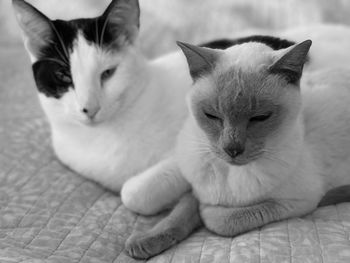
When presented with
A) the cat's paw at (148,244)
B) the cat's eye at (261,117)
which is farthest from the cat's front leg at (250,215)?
the cat's eye at (261,117)

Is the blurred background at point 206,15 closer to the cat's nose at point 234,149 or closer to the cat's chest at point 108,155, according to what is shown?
the cat's chest at point 108,155

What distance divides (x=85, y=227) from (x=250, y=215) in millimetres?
429

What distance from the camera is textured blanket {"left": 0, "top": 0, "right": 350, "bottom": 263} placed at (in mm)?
1096

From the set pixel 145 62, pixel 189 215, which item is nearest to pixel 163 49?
pixel 145 62

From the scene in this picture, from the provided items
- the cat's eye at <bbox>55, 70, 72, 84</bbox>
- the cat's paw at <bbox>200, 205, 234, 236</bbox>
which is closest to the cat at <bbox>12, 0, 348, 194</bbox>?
the cat's eye at <bbox>55, 70, 72, 84</bbox>

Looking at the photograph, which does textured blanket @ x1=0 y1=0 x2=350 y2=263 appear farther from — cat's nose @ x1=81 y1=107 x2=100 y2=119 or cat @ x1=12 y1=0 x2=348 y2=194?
cat's nose @ x1=81 y1=107 x2=100 y2=119

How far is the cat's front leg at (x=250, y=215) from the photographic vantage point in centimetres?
120

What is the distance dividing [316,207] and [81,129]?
73 cm

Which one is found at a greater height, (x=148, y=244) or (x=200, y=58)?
(x=200, y=58)

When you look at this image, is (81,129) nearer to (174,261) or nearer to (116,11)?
(116,11)

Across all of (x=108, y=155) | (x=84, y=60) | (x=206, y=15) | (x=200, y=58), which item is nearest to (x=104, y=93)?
(x=84, y=60)

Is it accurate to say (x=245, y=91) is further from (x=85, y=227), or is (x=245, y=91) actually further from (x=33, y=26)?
(x=33, y=26)

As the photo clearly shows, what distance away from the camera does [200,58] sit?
45.0 inches

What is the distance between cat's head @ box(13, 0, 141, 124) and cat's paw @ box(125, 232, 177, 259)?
0.38 meters
